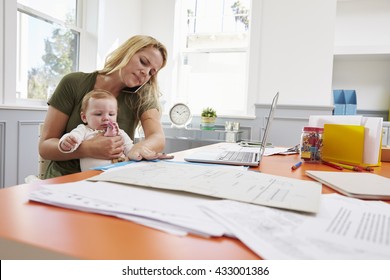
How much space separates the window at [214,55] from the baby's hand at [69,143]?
2459 mm

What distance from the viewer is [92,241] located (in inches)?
13.7

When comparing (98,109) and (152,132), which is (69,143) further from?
(152,132)

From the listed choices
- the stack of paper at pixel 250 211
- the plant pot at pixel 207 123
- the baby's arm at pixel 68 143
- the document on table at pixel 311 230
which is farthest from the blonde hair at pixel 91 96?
the plant pot at pixel 207 123

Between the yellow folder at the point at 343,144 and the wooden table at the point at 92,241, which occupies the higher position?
the yellow folder at the point at 343,144

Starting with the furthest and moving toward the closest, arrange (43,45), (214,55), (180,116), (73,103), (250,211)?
(214,55)
(180,116)
(43,45)
(73,103)
(250,211)

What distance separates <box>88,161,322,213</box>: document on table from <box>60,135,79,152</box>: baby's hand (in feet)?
1.56

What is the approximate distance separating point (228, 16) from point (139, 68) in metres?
2.41

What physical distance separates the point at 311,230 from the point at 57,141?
112cm

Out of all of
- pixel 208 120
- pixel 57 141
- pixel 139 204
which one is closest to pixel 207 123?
pixel 208 120

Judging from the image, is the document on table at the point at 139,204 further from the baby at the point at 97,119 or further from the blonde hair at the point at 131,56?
the blonde hair at the point at 131,56

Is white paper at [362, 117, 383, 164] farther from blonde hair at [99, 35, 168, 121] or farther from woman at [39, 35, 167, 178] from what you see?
blonde hair at [99, 35, 168, 121]

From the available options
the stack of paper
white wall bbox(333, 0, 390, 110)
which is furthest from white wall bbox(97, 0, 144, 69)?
the stack of paper

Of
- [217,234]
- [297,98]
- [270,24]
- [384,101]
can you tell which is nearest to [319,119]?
[217,234]

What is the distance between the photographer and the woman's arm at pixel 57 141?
44.3 inches
